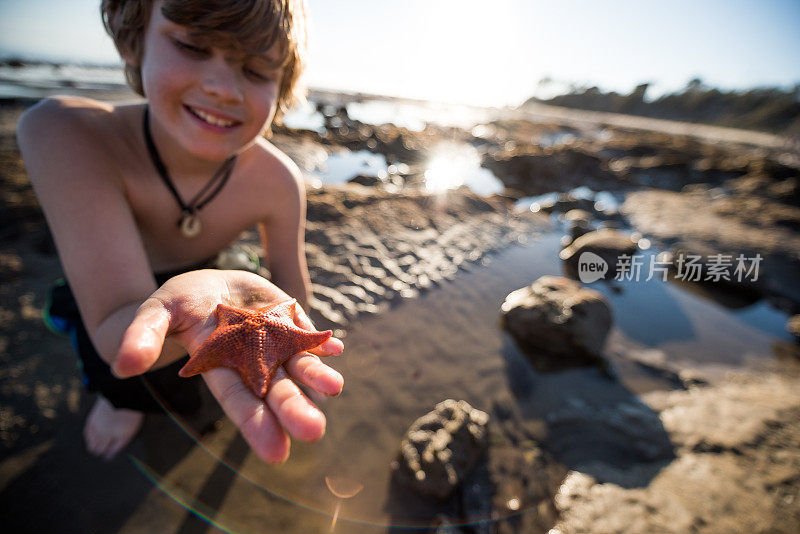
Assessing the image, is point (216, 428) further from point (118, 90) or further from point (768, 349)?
point (118, 90)

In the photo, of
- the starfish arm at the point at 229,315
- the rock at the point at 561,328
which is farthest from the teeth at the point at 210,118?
the rock at the point at 561,328

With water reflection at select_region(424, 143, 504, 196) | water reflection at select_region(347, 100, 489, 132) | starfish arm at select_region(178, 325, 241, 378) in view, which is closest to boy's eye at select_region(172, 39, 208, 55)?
starfish arm at select_region(178, 325, 241, 378)

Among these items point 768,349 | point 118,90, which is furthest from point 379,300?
point 118,90

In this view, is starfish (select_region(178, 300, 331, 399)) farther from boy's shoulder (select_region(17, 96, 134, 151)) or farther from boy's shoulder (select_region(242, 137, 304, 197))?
boy's shoulder (select_region(242, 137, 304, 197))

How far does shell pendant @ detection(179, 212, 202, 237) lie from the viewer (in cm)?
214

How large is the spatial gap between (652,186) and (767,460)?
1366cm

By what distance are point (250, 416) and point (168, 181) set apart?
5.51 feet

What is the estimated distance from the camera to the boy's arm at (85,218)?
147cm

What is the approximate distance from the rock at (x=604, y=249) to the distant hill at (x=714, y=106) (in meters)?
54.2

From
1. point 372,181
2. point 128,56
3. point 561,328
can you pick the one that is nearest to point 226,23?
point 128,56

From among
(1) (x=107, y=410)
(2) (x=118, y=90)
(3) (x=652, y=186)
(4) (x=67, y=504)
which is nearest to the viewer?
(4) (x=67, y=504)

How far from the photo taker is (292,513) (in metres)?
2.31

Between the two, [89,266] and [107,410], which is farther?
[107,410]

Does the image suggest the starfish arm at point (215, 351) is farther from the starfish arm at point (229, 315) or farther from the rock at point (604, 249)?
the rock at point (604, 249)
